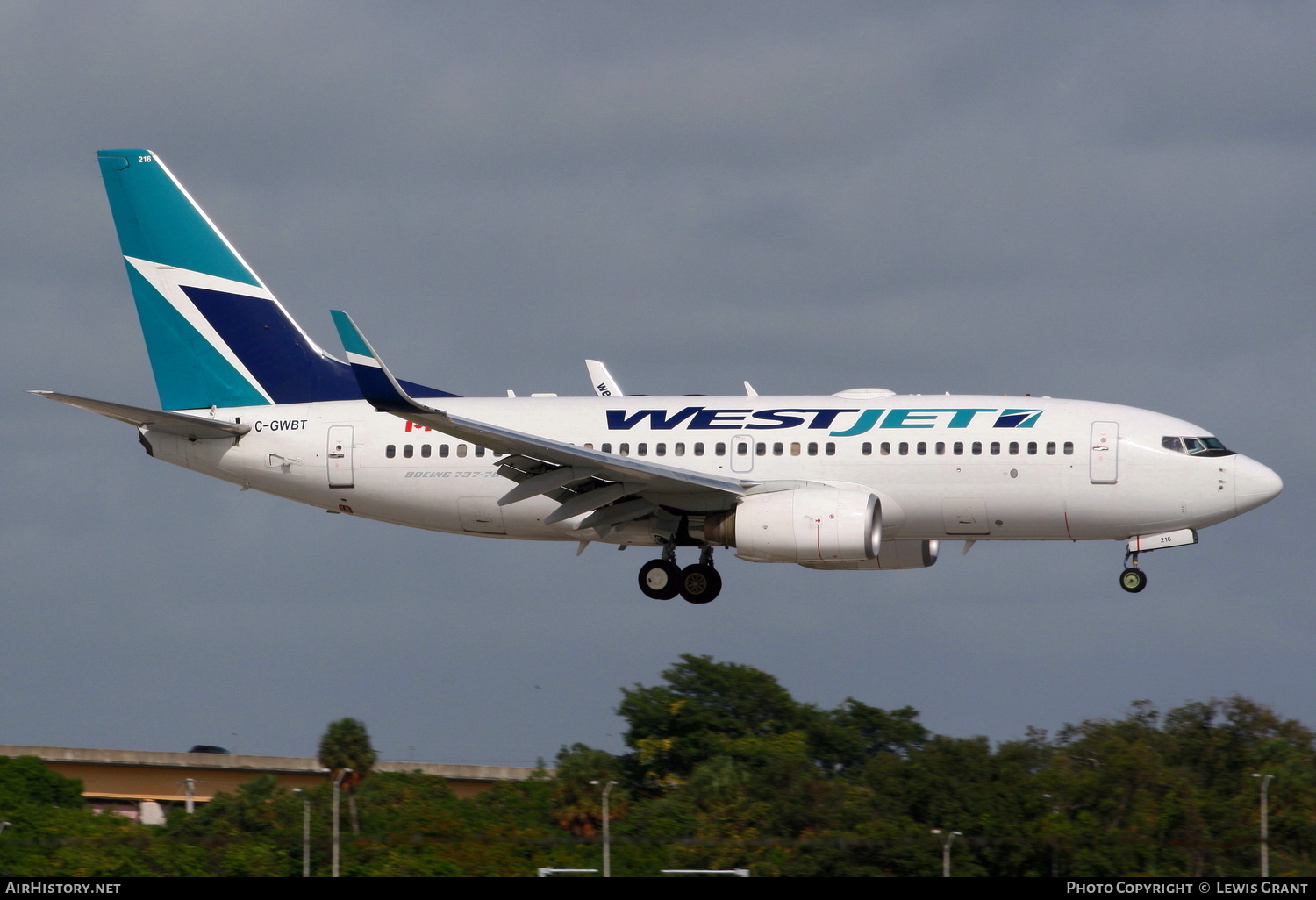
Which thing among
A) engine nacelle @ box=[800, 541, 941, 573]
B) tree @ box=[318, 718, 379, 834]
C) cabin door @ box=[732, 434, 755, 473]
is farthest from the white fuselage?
tree @ box=[318, 718, 379, 834]

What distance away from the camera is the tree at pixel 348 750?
84750mm

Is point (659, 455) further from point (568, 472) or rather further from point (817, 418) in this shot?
point (817, 418)

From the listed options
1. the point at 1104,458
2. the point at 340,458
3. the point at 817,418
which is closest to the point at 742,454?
the point at 817,418

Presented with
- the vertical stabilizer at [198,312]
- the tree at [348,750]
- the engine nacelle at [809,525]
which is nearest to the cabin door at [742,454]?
the engine nacelle at [809,525]

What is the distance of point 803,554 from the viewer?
39.7m

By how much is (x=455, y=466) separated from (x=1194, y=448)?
1807 cm

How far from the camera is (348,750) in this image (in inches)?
3349

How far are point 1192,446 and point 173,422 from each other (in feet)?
82.6

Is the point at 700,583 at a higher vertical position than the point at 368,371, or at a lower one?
lower

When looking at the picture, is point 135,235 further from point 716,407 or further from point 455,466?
point 716,407

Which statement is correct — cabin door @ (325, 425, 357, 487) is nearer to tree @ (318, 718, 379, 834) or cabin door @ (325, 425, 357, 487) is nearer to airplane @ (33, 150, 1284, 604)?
airplane @ (33, 150, 1284, 604)

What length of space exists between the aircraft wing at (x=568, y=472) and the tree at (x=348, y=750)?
45798mm

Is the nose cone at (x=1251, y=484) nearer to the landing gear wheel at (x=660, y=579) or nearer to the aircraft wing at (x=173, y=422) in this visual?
the landing gear wheel at (x=660, y=579)
